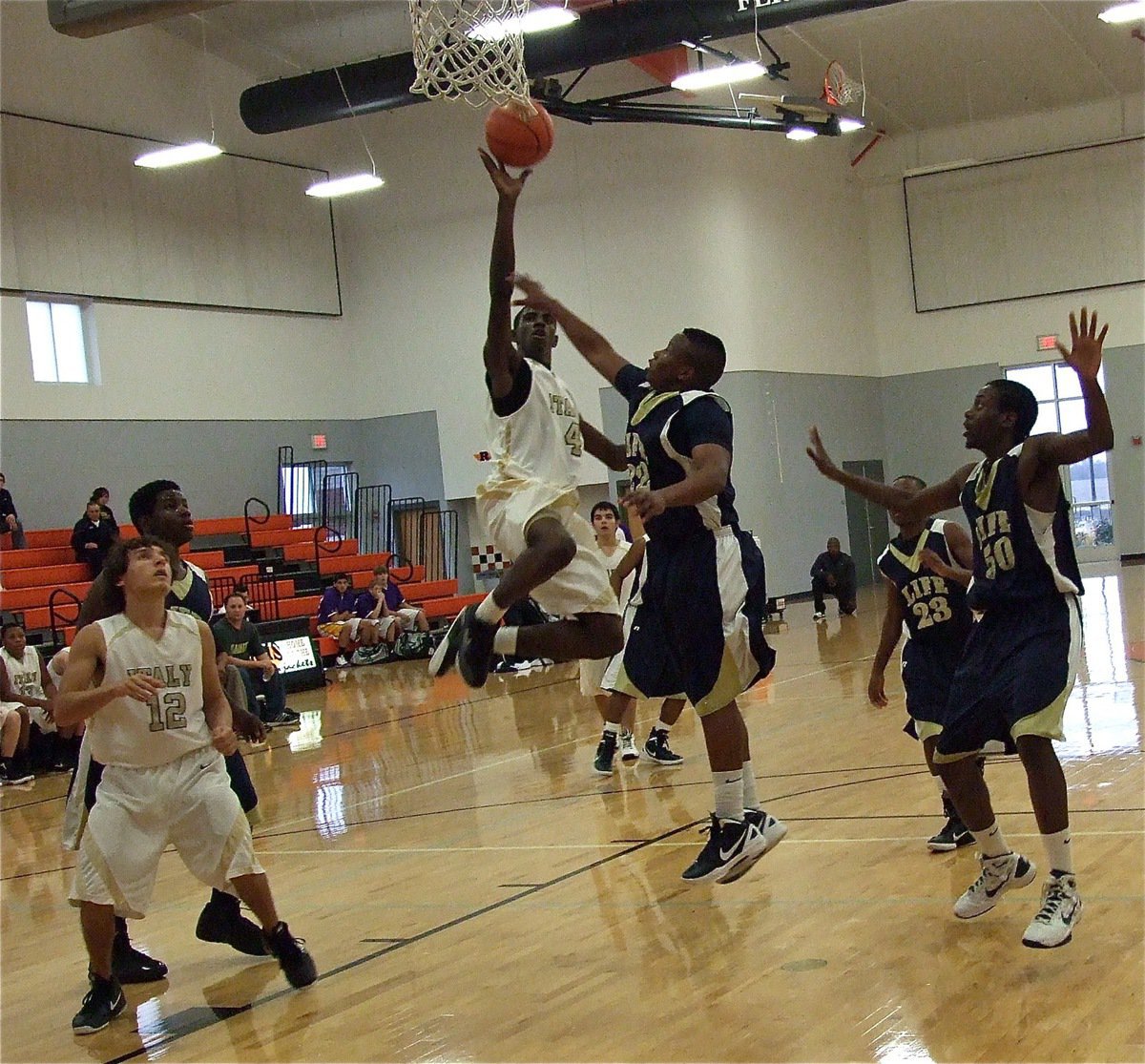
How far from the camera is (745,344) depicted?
22234 mm

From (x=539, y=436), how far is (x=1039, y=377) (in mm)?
20966

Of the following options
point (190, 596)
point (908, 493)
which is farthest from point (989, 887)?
point (190, 596)

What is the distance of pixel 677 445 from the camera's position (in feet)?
16.9

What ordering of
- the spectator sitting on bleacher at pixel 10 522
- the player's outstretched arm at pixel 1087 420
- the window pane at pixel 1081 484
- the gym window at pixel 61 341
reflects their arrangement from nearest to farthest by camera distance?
1. the player's outstretched arm at pixel 1087 420
2. the spectator sitting on bleacher at pixel 10 522
3. the gym window at pixel 61 341
4. the window pane at pixel 1081 484

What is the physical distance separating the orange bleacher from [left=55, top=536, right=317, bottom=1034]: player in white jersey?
1120 cm

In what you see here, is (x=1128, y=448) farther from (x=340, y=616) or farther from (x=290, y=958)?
(x=290, y=958)

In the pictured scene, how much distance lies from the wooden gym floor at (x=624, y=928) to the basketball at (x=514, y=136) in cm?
282

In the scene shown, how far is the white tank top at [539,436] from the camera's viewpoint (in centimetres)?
552

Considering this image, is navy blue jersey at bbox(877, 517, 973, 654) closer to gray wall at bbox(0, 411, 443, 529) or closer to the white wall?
gray wall at bbox(0, 411, 443, 529)

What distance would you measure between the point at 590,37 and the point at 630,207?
210 inches

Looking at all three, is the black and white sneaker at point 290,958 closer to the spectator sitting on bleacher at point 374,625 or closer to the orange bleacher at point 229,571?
the orange bleacher at point 229,571

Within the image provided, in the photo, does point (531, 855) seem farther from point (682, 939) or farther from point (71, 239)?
point (71, 239)

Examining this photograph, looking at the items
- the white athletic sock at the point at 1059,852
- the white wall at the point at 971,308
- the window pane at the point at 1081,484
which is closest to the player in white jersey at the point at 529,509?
the white athletic sock at the point at 1059,852

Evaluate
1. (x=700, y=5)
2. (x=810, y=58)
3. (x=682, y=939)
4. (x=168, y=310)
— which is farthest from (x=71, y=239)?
(x=682, y=939)
